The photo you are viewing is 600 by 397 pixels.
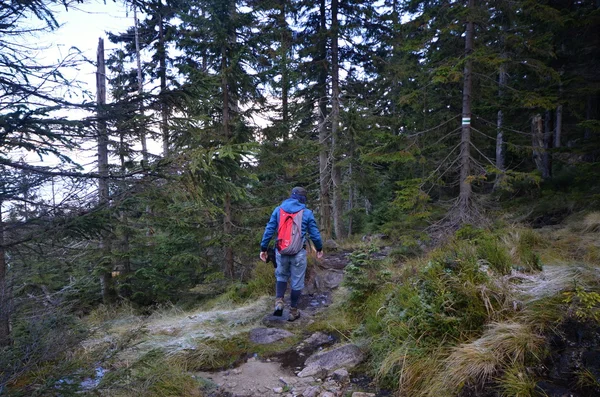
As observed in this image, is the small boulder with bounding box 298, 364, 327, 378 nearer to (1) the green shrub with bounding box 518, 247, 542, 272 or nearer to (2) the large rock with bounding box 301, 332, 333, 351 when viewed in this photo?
(2) the large rock with bounding box 301, 332, 333, 351

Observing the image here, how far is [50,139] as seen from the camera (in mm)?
3949

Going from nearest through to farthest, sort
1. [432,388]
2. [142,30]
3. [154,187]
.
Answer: [432,388] → [154,187] → [142,30]

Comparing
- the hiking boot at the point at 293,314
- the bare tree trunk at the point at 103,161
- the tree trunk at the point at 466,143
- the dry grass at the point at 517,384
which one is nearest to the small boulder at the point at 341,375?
the dry grass at the point at 517,384

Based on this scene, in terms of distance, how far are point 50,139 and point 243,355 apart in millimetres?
3697

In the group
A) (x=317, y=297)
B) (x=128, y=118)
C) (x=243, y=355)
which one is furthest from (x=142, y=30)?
(x=243, y=355)

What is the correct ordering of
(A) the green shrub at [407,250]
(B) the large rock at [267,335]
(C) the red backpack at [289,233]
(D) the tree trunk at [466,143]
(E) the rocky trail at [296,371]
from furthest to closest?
(D) the tree trunk at [466,143] → (A) the green shrub at [407,250] → (C) the red backpack at [289,233] → (B) the large rock at [267,335] → (E) the rocky trail at [296,371]

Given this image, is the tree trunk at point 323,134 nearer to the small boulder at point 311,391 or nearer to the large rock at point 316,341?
the large rock at point 316,341

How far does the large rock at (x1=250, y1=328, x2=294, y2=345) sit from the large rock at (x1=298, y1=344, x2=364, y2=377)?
84cm

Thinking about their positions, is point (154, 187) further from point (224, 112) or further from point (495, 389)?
point (224, 112)

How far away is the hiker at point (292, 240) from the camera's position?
537 centimetres

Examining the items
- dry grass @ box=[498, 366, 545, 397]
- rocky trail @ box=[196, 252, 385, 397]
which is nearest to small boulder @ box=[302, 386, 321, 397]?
rocky trail @ box=[196, 252, 385, 397]

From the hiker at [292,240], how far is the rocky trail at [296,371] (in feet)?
1.73

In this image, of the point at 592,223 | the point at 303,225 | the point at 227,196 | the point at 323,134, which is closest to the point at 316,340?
the point at 303,225

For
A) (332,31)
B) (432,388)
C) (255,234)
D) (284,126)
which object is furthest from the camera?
(332,31)
